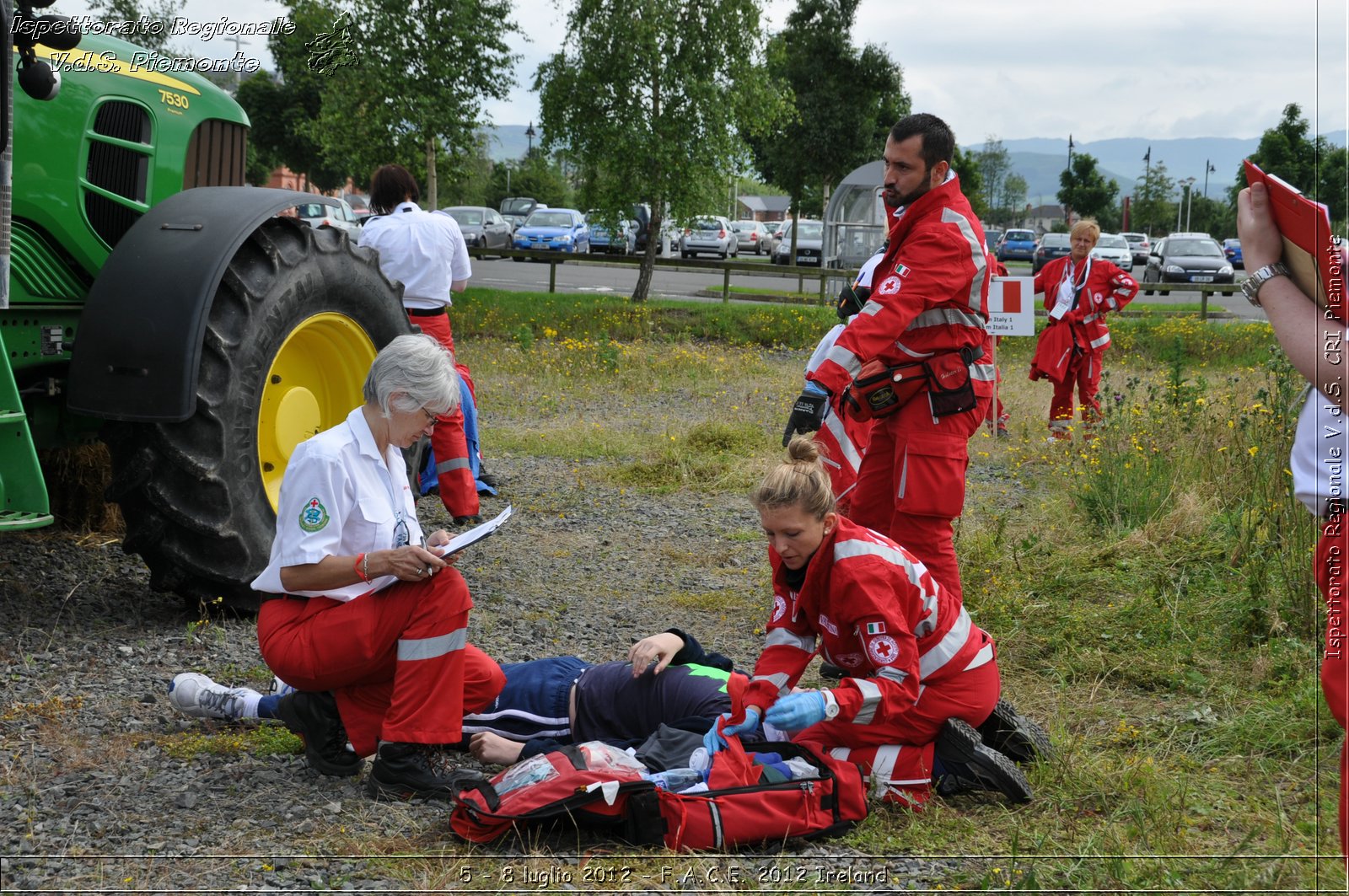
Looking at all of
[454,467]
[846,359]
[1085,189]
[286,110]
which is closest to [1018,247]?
[1085,189]

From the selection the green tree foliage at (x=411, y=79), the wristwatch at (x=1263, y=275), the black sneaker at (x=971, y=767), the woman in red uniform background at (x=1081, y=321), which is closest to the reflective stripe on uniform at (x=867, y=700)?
the black sneaker at (x=971, y=767)

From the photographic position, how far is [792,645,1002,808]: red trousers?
11.9 ft

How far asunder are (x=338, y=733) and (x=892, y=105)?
33.3m

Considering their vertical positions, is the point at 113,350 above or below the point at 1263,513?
above

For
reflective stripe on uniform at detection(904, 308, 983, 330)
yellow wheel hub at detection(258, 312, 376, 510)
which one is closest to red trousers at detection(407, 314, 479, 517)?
yellow wheel hub at detection(258, 312, 376, 510)

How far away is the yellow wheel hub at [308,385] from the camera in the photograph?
5195 millimetres

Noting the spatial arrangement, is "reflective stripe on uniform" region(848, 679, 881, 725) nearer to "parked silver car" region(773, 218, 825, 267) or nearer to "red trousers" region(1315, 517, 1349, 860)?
"red trousers" region(1315, 517, 1349, 860)

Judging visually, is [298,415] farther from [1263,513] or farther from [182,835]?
[1263,513]

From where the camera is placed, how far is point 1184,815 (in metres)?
3.46

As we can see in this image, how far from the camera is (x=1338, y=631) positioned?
2.44 m

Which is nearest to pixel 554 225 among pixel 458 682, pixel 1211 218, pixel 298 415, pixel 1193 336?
pixel 1193 336

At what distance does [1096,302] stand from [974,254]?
5.31 meters

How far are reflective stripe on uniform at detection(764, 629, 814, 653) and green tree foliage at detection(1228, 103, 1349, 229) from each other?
1.71 metres

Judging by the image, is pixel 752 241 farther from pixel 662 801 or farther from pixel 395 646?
pixel 662 801
